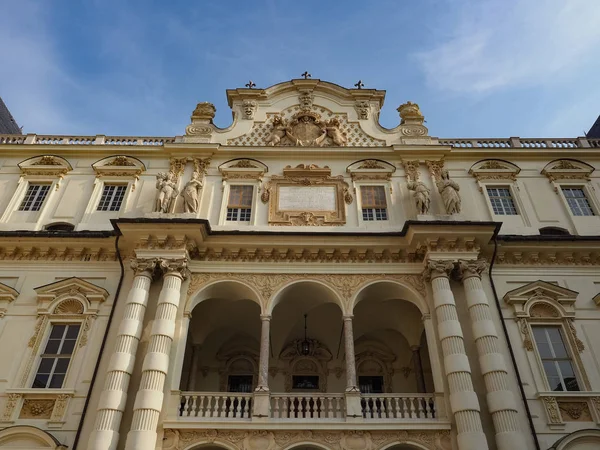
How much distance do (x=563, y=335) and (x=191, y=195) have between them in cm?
1343

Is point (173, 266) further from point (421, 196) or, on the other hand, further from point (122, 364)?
point (421, 196)

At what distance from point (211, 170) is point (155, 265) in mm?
5411

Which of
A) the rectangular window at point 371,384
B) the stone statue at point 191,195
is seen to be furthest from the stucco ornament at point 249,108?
the rectangular window at point 371,384

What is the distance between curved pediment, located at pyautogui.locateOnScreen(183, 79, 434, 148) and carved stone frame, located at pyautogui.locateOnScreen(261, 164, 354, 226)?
5.24 ft

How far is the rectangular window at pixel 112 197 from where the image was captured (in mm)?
18516

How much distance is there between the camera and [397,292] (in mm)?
16219

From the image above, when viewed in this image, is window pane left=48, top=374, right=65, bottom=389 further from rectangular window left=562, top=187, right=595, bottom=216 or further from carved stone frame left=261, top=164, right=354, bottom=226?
rectangular window left=562, top=187, right=595, bottom=216

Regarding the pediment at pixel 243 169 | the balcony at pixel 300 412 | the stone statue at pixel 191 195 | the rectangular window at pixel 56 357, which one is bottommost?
the balcony at pixel 300 412

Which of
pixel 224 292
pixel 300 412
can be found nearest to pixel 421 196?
pixel 224 292

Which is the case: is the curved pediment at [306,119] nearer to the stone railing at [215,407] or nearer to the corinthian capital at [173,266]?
the corinthian capital at [173,266]

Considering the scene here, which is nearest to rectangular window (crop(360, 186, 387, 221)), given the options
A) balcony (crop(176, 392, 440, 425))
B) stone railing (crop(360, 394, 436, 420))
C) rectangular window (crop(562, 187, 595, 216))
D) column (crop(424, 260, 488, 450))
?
column (crop(424, 260, 488, 450))

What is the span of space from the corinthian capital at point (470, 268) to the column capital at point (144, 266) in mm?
10071

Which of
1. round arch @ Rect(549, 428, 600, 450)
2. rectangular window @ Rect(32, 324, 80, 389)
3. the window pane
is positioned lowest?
round arch @ Rect(549, 428, 600, 450)

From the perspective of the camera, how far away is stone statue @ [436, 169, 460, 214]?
17141mm
